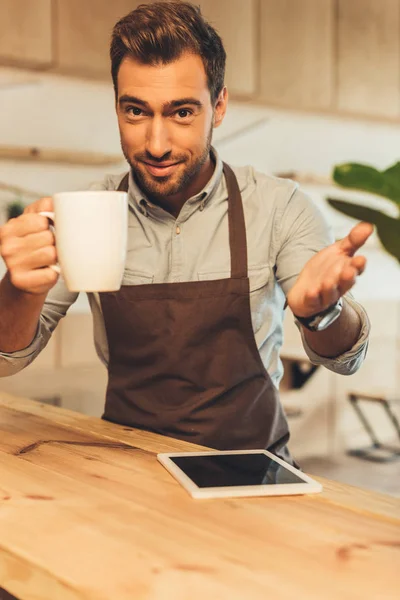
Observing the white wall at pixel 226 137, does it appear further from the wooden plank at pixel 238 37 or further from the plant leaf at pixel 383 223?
the plant leaf at pixel 383 223

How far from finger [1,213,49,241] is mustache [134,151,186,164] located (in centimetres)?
45

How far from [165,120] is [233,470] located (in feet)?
2.38

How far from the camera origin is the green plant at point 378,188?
0.71 m

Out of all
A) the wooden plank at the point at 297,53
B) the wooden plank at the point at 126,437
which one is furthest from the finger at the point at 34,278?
the wooden plank at the point at 297,53

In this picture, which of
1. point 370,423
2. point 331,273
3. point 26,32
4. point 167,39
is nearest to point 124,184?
point 167,39

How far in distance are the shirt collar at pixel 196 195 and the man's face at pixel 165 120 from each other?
3.1 inches

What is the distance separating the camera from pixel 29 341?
4.47 ft

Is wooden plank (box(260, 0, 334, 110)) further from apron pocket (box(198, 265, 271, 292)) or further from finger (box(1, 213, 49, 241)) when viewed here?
finger (box(1, 213, 49, 241))

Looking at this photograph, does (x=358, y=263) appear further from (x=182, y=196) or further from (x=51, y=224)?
(x=182, y=196)

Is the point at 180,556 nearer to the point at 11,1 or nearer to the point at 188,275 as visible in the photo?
the point at 188,275

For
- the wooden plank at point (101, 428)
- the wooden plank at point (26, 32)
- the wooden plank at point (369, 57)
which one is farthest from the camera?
the wooden plank at point (369, 57)

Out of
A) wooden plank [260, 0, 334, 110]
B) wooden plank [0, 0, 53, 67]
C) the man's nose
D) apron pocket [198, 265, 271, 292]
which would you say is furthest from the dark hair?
wooden plank [260, 0, 334, 110]

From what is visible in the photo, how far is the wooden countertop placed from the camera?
0.65 meters

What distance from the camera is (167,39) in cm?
143
